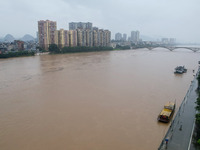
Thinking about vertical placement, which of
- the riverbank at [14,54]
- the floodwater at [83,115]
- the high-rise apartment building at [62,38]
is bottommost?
the floodwater at [83,115]

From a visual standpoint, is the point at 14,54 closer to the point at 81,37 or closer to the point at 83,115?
the point at 81,37

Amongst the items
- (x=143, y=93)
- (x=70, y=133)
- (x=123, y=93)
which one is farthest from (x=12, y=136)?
(x=143, y=93)

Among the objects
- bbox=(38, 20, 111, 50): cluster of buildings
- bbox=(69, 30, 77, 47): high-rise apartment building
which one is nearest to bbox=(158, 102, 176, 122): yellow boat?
bbox=(38, 20, 111, 50): cluster of buildings

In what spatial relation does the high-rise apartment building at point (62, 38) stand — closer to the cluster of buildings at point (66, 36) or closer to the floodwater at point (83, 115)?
the cluster of buildings at point (66, 36)

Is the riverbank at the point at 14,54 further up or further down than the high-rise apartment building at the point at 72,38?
further down

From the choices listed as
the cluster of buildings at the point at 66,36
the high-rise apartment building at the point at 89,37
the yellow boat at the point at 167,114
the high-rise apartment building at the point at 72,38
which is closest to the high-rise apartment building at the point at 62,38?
the cluster of buildings at the point at 66,36

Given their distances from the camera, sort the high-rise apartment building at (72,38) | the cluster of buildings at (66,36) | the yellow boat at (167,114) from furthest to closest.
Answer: the high-rise apartment building at (72,38) < the cluster of buildings at (66,36) < the yellow boat at (167,114)

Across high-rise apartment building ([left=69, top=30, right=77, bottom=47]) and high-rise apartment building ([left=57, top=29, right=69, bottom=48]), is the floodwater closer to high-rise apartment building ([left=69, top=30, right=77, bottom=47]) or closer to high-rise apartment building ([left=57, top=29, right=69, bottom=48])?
high-rise apartment building ([left=57, top=29, right=69, bottom=48])

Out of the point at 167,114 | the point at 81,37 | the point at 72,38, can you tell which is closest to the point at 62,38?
the point at 72,38
